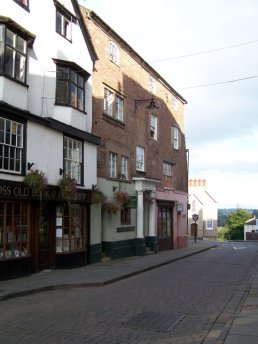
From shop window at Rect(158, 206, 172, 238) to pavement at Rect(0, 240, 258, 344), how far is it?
7.03 metres

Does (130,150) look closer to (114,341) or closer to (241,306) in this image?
(241,306)

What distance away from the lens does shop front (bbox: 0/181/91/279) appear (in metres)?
14.1

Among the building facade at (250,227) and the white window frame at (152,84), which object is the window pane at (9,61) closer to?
the white window frame at (152,84)

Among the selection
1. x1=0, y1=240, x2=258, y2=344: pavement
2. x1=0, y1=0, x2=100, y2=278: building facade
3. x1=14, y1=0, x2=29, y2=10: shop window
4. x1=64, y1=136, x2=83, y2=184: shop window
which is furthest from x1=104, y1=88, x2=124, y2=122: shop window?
x1=0, y1=240, x2=258, y2=344: pavement

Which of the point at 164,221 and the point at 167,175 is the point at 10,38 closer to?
the point at 167,175

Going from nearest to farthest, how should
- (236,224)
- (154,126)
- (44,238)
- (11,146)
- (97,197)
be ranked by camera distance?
1. (11,146)
2. (44,238)
3. (97,197)
4. (154,126)
5. (236,224)

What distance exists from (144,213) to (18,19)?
1411cm

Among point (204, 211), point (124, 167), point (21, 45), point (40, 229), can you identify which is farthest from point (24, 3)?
point (204, 211)

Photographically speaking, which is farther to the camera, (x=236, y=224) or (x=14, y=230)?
(x=236, y=224)

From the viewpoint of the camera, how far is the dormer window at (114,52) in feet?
72.9

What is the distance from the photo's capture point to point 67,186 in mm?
16203

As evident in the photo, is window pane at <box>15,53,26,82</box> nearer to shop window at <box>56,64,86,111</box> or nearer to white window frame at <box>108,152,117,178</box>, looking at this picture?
shop window at <box>56,64,86,111</box>

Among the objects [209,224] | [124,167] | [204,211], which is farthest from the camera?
[204,211]

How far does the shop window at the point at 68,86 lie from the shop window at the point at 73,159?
132cm
